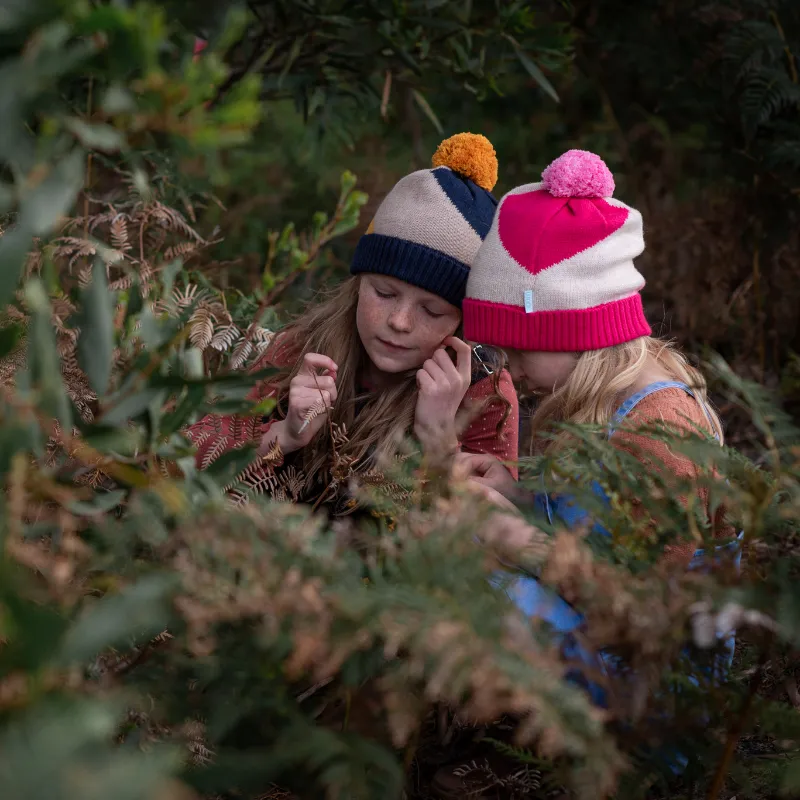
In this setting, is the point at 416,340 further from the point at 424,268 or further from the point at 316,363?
the point at 316,363

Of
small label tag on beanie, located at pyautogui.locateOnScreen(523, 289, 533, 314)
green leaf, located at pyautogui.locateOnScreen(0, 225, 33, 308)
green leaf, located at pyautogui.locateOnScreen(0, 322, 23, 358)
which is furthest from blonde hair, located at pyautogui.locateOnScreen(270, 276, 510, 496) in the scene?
green leaf, located at pyautogui.locateOnScreen(0, 225, 33, 308)

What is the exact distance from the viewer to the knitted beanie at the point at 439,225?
7.95ft

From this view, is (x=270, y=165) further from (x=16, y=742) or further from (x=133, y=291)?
(x=16, y=742)

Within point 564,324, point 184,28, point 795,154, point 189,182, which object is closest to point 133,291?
point 184,28

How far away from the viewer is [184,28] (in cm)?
116

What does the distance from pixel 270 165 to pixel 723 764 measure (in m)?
5.03

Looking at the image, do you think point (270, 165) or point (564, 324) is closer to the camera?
point (564, 324)

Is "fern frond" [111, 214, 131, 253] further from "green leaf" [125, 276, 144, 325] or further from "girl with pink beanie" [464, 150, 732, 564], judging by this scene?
"girl with pink beanie" [464, 150, 732, 564]

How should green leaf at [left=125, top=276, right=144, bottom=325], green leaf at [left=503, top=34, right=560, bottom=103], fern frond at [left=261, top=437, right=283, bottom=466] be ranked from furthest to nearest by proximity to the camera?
1. green leaf at [left=503, top=34, right=560, bottom=103]
2. fern frond at [left=261, top=437, right=283, bottom=466]
3. green leaf at [left=125, top=276, right=144, bottom=325]

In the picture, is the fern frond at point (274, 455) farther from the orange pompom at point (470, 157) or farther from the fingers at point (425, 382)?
the orange pompom at point (470, 157)

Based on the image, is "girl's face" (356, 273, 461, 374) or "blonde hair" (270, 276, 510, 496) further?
"girl's face" (356, 273, 461, 374)

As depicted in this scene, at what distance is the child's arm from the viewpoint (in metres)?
2.50

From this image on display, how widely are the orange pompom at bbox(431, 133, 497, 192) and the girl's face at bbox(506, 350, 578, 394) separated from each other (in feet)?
1.81

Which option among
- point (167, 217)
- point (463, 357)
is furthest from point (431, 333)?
point (167, 217)
